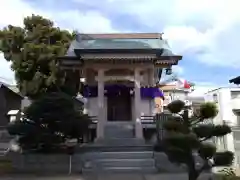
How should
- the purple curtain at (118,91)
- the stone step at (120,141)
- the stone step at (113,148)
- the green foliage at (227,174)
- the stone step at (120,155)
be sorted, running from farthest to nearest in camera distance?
1. the purple curtain at (118,91)
2. the stone step at (120,141)
3. the stone step at (113,148)
4. the stone step at (120,155)
5. the green foliage at (227,174)

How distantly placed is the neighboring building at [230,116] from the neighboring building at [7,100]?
17.1 metres

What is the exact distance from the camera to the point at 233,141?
1324 centimetres

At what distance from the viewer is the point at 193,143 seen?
888 cm

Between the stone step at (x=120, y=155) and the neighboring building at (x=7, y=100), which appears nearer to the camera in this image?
the stone step at (x=120, y=155)

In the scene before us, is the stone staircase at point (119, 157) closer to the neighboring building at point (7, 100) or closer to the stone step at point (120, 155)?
the stone step at point (120, 155)

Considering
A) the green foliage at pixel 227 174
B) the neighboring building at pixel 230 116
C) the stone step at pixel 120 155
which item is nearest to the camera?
the green foliage at pixel 227 174

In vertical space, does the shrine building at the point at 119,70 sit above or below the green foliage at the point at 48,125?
above

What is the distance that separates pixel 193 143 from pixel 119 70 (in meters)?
13.0

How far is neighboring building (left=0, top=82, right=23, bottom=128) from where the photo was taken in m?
30.8

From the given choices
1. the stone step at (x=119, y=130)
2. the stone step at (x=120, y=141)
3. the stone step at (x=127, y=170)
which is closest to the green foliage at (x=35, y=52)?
the stone step at (x=119, y=130)

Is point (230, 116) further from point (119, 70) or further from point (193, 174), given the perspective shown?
point (193, 174)

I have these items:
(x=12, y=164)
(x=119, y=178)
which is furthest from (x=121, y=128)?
(x=119, y=178)

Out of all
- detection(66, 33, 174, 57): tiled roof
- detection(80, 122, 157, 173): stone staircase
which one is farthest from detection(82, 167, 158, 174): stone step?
detection(66, 33, 174, 57): tiled roof

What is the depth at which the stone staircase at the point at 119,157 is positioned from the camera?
1486 centimetres
